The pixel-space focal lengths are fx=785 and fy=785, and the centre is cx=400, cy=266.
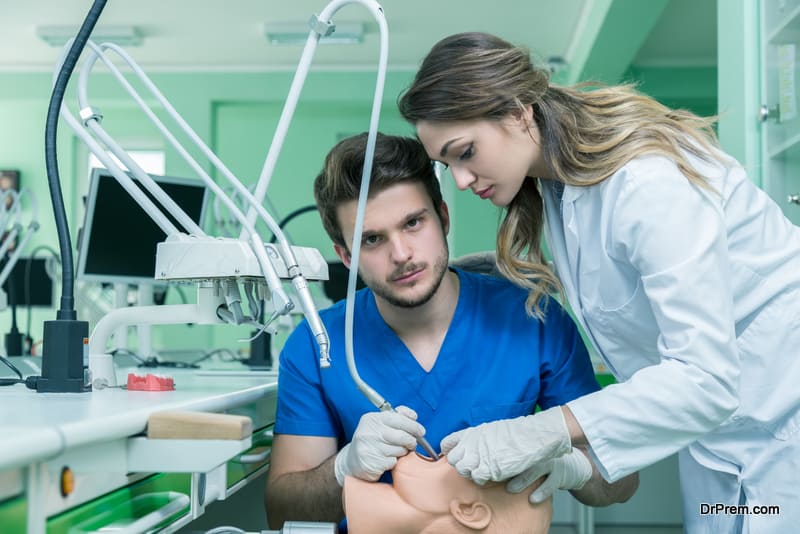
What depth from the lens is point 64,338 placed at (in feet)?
3.43

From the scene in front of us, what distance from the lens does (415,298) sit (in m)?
1.28

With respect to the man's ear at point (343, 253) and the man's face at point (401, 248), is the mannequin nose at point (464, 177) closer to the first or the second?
the man's face at point (401, 248)

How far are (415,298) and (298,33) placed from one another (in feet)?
14.0

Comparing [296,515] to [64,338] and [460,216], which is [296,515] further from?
[460,216]

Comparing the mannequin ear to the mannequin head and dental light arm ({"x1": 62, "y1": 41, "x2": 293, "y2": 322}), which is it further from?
dental light arm ({"x1": 62, "y1": 41, "x2": 293, "y2": 322})

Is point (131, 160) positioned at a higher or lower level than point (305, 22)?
lower

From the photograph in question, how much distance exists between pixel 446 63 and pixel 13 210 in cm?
208

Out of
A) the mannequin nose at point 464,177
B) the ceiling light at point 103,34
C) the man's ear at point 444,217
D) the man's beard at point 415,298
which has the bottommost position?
the man's beard at point 415,298

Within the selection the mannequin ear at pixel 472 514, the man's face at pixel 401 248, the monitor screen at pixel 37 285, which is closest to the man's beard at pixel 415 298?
the man's face at pixel 401 248

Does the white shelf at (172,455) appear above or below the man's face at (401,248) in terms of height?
below

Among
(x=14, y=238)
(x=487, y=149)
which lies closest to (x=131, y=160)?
(x=487, y=149)

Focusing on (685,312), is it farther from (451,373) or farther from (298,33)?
(298,33)

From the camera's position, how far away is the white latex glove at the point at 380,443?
100 cm

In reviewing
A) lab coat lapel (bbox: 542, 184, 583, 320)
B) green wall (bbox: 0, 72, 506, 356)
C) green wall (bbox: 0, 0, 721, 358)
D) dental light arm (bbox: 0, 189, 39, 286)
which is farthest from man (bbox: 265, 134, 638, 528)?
green wall (bbox: 0, 72, 506, 356)
